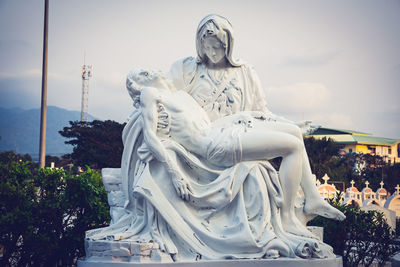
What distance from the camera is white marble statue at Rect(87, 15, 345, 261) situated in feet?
19.1

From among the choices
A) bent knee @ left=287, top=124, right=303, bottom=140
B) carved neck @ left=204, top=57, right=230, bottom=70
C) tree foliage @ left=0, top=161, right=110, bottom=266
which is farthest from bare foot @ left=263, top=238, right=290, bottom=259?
tree foliage @ left=0, top=161, right=110, bottom=266

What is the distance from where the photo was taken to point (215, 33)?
23.0 ft

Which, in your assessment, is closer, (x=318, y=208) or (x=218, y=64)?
(x=318, y=208)

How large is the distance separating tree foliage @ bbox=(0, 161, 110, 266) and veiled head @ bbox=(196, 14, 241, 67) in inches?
106

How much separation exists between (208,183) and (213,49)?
1.92m

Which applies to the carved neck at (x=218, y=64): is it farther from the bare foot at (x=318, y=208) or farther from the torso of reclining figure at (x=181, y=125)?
the bare foot at (x=318, y=208)

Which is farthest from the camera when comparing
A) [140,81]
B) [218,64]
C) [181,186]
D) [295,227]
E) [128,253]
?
[218,64]

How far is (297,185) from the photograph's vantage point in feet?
20.3

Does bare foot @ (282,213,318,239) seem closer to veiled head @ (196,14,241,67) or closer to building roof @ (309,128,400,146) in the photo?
veiled head @ (196,14,241,67)

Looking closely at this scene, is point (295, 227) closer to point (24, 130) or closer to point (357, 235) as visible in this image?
point (357, 235)

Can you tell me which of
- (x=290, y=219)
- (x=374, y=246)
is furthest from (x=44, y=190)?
(x=374, y=246)

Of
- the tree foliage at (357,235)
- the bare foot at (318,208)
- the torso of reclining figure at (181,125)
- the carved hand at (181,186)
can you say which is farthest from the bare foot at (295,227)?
the tree foliage at (357,235)

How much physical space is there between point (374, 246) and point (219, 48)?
14.0 feet

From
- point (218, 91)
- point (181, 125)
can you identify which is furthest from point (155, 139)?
point (218, 91)
